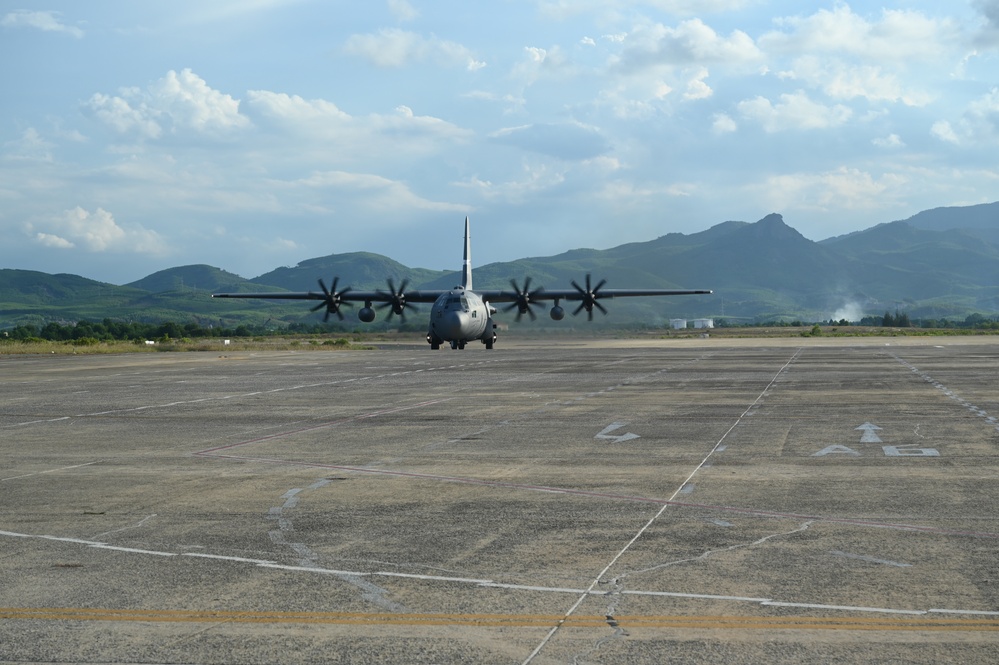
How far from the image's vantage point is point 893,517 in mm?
11008

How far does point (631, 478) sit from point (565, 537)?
4.03 metres

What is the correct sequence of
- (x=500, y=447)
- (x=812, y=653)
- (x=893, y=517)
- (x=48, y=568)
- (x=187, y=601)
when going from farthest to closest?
(x=500, y=447) → (x=893, y=517) → (x=48, y=568) → (x=187, y=601) → (x=812, y=653)

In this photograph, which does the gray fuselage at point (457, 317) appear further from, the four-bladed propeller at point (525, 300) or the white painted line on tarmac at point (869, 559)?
the white painted line on tarmac at point (869, 559)

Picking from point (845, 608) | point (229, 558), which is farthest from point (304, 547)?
point (845, 608)

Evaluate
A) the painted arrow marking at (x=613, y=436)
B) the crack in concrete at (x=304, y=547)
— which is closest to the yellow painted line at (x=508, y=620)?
the crack in concrete at (x=304, y=547)

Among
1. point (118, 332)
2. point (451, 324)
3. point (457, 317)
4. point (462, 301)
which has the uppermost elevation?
point (462, 301)

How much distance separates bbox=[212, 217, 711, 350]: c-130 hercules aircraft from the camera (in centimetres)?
6028

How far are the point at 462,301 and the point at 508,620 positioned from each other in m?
53.0

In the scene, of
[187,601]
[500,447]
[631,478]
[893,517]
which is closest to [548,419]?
[500,447]

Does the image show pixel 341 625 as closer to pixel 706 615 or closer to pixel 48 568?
pixel 706 615

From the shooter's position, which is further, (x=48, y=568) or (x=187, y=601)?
(x=48, y=568)

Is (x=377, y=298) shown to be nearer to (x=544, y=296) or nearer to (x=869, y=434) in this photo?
(x=544, y=296)

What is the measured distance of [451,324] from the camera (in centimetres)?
5959

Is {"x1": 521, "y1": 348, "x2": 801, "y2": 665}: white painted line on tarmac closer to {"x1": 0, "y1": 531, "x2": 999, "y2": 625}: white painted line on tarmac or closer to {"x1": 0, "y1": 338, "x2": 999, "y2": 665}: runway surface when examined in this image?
{"x1": 0, "y1": 338, "x2": 999, "y2": 665}: runway surface
